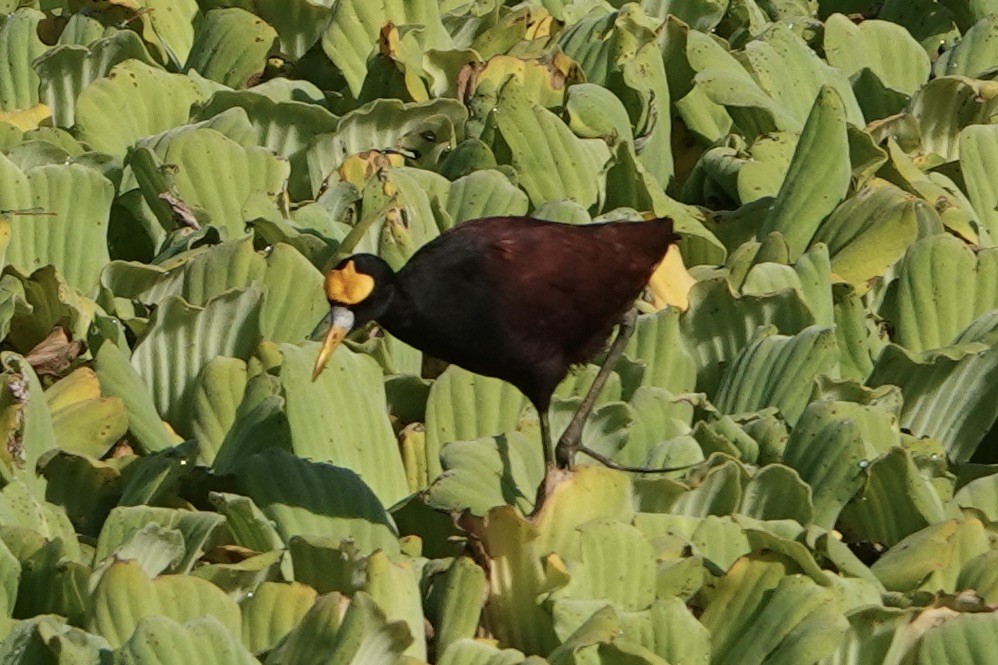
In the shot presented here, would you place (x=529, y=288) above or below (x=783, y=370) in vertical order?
above

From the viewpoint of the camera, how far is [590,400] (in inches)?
144

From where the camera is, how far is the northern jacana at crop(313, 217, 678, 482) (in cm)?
352

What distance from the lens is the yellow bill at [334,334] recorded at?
3.31 m

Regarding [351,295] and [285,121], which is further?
[285,121]

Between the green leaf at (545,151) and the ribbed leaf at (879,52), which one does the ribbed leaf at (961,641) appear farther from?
the ribbed leaf at (879,52)

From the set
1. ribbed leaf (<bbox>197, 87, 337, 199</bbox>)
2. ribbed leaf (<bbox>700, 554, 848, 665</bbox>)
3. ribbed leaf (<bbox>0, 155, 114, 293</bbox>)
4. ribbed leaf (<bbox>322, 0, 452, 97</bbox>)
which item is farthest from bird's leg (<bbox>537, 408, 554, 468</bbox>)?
ribbed leaf (<bbox>322, 0, 452, 97</bbox>)

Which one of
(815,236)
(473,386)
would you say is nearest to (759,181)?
(815,236)

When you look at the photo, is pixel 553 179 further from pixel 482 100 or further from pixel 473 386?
pixel 473 386

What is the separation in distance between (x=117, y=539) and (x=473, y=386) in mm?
794

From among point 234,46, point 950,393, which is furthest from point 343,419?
point 234,46

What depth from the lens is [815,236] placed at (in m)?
4.34

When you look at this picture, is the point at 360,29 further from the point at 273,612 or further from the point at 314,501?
the point at 273,612

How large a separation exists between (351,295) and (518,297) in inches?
15.3

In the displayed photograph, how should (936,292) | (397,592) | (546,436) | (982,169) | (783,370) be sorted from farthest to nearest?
(982,169) → (936,292) → (783,370) → (546,436) → (397,592)
